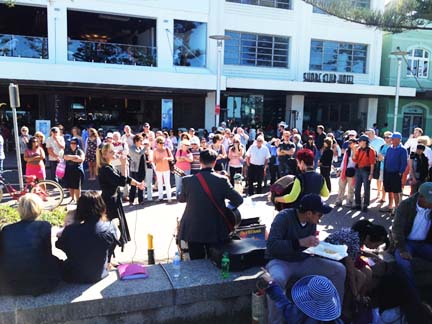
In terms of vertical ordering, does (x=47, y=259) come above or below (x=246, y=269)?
above

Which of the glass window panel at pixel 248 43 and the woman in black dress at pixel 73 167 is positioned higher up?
the glass window panel at pixel 248 43

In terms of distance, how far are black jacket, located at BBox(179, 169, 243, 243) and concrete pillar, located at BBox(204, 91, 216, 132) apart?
59.4 feet

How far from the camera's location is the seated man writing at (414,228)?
4.76 meters

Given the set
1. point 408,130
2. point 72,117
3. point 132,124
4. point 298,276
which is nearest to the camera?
point 298,276

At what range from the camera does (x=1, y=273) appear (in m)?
3.50

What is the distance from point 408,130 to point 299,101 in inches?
370

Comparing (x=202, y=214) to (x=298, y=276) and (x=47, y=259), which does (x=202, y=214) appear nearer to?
(x=298, y=276)

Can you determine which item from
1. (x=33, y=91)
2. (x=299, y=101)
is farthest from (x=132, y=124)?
(x=299, y=101)

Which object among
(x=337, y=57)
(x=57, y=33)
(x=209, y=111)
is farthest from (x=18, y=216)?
(x=337, y=57)

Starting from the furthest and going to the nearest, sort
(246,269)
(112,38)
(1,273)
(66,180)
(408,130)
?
(408,130)
(112,38)
(66,180)
(246,269)
(1,273)

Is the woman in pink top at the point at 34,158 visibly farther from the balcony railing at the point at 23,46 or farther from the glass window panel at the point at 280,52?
the glass window panel at the point at 280,52

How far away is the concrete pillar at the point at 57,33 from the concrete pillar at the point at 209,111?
24.9 ft

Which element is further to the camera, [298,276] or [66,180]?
[66,180]

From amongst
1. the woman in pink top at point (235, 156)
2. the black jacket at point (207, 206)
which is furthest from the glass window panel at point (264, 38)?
the black jacket at point (207, 206)
